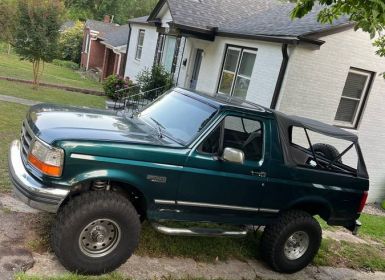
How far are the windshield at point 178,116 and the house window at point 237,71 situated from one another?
6526 millimetres

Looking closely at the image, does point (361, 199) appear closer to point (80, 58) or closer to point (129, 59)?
point (129, 59)

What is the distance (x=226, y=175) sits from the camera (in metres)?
5.20

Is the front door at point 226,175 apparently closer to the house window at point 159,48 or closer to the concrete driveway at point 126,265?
the concrete driveway at point 126,265

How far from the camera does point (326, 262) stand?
21.8ft

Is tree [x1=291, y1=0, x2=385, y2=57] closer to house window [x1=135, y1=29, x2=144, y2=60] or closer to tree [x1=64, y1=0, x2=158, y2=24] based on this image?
house window [x1=135, y1=29, x2=144, y2=60]

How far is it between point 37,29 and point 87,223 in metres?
15.7

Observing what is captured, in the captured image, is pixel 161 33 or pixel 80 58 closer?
pixel 161 33

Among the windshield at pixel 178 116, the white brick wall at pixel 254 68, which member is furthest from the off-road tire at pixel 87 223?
the white brick wall at pixel 254 68

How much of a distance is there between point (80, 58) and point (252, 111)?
4059 cm

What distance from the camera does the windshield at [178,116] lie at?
524 cm

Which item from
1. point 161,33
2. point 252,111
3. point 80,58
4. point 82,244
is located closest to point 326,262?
point 252,111

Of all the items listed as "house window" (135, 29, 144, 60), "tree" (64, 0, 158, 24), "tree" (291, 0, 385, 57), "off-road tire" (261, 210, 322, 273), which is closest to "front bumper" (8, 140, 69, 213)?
"off-road tire" (261, 210, 322, 273)

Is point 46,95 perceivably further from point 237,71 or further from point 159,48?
point 237,71

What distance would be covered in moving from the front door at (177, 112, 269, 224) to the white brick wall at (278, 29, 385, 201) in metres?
5.39
